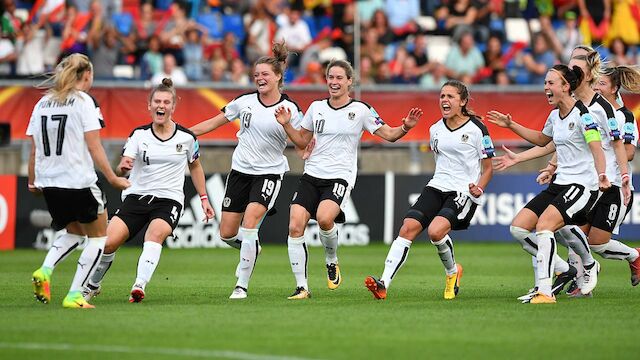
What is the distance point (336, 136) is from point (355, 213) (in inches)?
372

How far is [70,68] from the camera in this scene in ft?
36.6

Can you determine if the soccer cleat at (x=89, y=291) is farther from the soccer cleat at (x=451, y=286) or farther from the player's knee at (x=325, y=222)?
the soccer cleat at (x=451, y=286)

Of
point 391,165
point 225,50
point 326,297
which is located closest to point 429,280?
Result: point 326,297

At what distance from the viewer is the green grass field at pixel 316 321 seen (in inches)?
348

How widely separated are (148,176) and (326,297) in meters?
2.33

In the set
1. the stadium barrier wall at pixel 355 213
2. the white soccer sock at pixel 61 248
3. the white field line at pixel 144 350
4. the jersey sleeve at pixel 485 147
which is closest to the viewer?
the white field line at pixel 144 350

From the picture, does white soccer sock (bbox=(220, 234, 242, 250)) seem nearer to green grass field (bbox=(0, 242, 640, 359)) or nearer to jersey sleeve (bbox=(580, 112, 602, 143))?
green grass field (bbox=(0, 242, 640, 359))

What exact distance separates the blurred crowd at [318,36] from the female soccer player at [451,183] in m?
10.9

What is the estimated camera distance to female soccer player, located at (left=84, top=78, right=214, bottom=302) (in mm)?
12352

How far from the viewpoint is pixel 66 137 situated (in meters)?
11.1

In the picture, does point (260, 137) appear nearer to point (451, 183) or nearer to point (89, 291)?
point (451, 183)

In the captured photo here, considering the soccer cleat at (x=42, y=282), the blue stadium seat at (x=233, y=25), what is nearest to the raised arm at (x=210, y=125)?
the soccer cleat at (x=42, y=282)

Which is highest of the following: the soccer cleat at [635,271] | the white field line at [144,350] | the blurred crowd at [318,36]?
the blurred crowd at [318,36]

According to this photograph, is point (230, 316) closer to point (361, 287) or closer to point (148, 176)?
point (148, 176)
